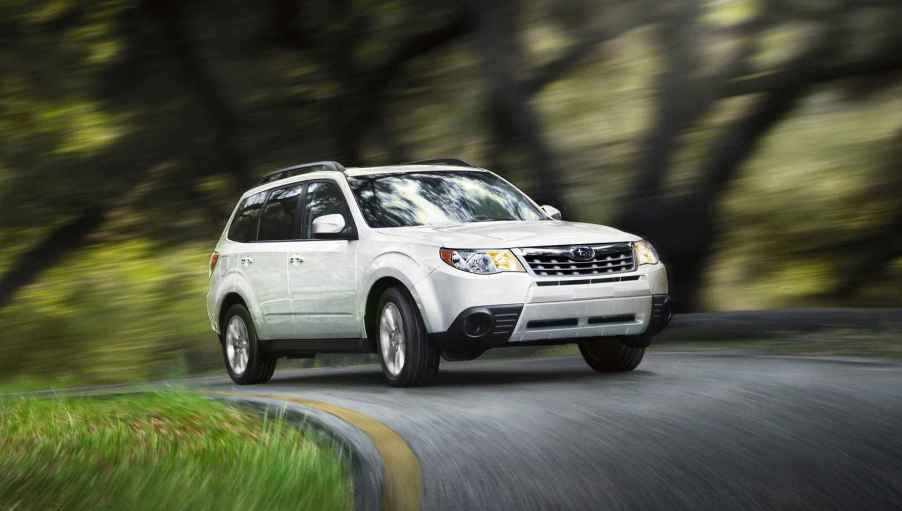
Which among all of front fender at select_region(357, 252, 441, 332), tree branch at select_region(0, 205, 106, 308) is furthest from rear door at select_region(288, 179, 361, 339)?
tree branch at select_region(0, 205, 106, 308)

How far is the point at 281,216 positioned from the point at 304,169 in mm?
455

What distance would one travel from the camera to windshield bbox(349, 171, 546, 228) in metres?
11.9

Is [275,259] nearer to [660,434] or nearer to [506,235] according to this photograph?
[506,235]

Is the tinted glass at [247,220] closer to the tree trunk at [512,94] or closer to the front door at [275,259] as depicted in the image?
the front door at [275,259]

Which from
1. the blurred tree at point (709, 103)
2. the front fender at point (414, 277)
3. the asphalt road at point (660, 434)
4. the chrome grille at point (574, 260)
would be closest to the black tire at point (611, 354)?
the asphalt road at point (660, 434)

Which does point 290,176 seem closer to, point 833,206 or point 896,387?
point 896,387

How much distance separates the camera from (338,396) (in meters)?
11.1

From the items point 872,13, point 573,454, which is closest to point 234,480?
point 573,454

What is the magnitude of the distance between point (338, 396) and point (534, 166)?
6184mm

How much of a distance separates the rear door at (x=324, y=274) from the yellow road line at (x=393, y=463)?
1769mm

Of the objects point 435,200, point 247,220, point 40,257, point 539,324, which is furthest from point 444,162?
point 40,257

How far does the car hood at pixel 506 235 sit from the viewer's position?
10812mm

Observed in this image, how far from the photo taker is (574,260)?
10.8 metres

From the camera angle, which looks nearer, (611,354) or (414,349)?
(414,349)
